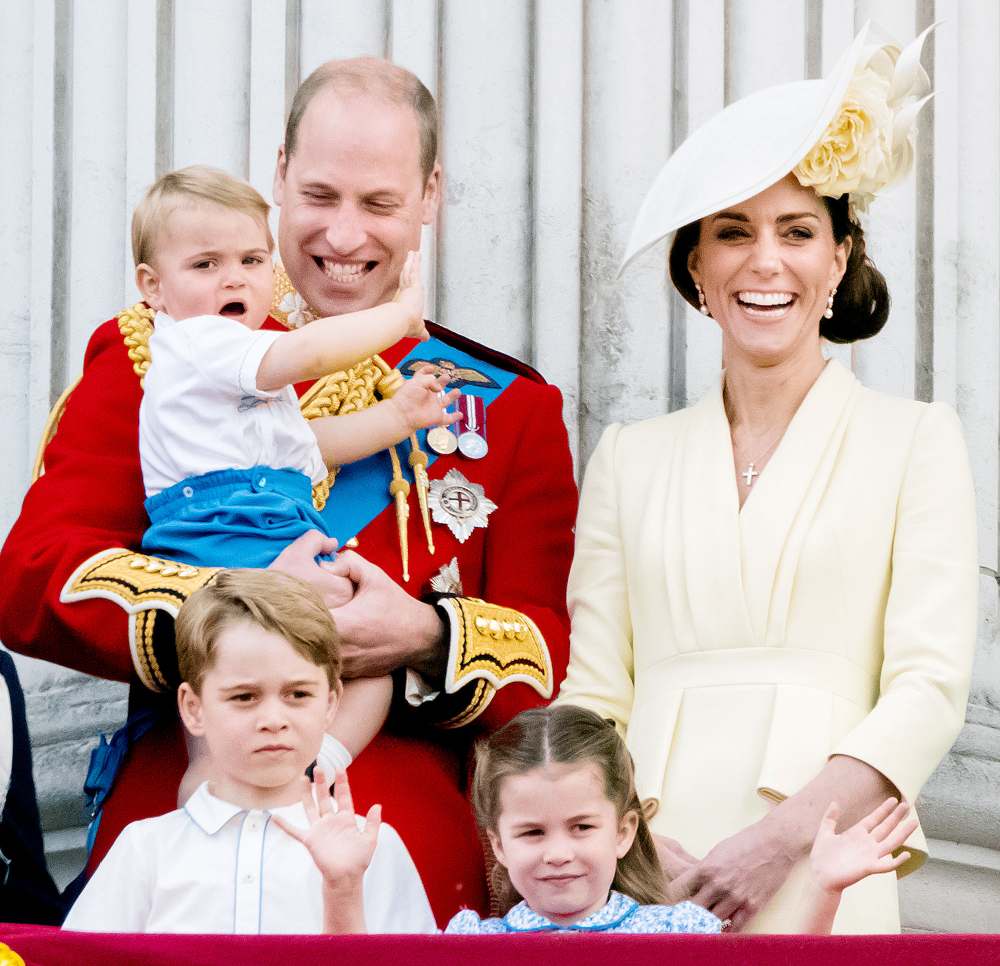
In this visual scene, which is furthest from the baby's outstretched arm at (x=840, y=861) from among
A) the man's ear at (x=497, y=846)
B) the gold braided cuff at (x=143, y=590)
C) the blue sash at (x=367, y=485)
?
the blue sash at (x=367, y=485)

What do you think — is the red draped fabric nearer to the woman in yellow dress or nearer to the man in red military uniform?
the woman in yellow dress

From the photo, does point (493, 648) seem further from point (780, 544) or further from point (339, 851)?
point (339, 851)

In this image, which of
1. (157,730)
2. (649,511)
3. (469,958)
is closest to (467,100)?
(649,511)

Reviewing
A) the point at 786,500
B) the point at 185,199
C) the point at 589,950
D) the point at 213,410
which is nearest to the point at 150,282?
the point at 185,199

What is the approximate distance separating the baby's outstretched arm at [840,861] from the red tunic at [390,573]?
0.62 m

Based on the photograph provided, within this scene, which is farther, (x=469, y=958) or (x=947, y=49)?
(x=947, y=49)

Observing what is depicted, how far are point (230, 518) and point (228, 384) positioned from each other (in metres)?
0.18

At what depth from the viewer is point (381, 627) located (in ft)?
10.9

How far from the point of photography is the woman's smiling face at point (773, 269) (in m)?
3.60

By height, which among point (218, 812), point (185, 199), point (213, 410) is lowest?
point (218, 812)

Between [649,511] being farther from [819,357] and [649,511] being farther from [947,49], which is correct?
[947,49]

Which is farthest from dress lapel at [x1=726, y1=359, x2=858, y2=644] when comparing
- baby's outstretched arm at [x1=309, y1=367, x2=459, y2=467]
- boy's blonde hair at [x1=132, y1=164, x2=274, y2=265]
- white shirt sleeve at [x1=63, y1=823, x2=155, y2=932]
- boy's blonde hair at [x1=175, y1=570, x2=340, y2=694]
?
white shirt sleeve at [x1=63, y1=823, x2=155, y2=932]

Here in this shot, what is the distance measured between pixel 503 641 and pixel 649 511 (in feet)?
1.04

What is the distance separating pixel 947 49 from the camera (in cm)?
444
